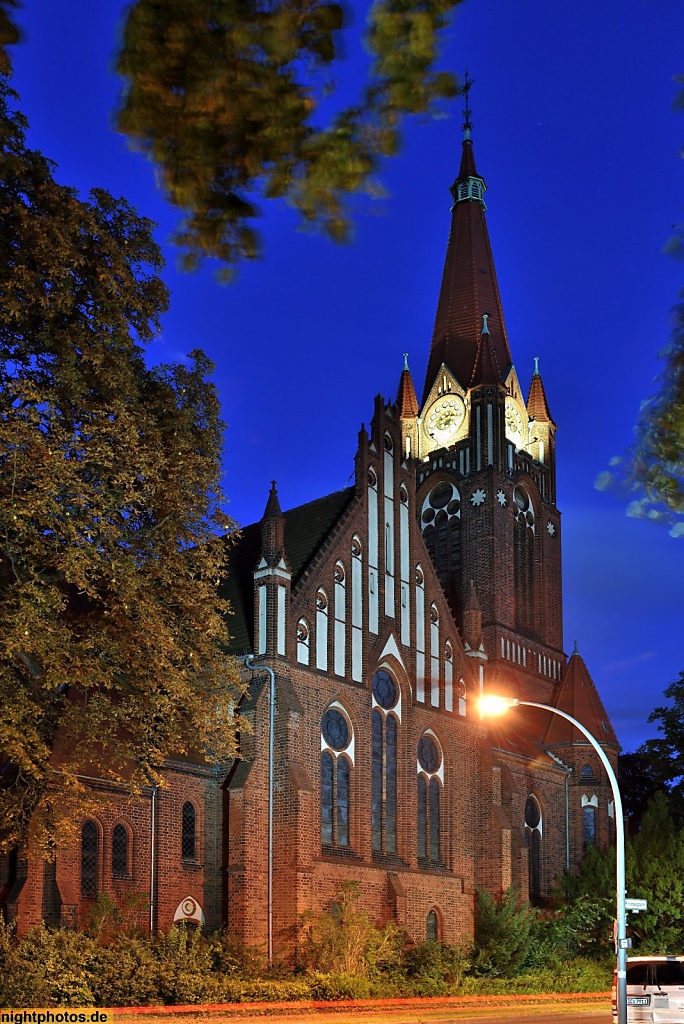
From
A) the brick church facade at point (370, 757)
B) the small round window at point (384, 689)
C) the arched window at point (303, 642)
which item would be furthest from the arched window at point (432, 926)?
the arched window at point (303, 642)

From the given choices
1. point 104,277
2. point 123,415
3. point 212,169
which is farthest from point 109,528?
point 212,169

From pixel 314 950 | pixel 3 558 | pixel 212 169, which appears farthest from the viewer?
pixel 314 950

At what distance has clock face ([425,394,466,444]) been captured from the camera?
57.4 meters

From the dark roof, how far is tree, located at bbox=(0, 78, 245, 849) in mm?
9237

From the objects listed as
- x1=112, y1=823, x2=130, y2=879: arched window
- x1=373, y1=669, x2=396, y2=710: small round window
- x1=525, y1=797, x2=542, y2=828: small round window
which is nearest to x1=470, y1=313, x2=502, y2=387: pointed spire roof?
x1=525, y1=797, x2=542, y2=828: small round window

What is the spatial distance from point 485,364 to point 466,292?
6.48 meters

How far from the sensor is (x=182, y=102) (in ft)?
23.5

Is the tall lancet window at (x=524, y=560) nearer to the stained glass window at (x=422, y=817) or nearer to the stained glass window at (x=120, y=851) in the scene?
the stained glass window at (x=422, y=817)

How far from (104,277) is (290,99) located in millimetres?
15223

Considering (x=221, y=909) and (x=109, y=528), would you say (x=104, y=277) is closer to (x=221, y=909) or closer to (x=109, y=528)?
Result: (x=109, y=528)

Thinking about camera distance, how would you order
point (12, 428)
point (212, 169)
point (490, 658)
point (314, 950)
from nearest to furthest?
point (212, 169), point (12, 428), point (314, 950), point (490, 658)

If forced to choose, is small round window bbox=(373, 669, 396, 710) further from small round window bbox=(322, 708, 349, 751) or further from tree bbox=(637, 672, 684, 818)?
tree bbox=(637, 672, 684, 818)

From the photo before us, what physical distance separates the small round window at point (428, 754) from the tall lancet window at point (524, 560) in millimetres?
17161

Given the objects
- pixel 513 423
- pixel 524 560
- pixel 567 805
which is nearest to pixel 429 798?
pixel 567 805
